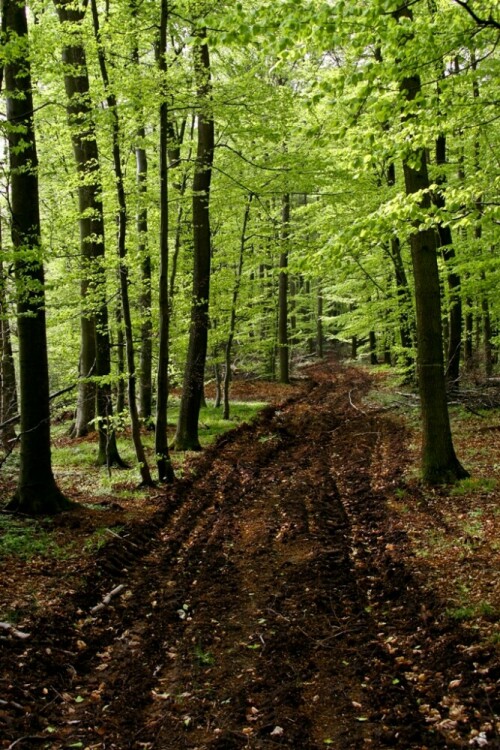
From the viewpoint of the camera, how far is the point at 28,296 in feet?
26.5

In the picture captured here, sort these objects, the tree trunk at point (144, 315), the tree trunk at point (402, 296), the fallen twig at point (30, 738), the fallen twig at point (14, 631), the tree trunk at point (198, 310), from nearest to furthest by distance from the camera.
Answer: the fallen twig at point (30, 738), the fallen twig at point (14, 631), the tree trunk at point (198, 310), the tree trunk at point (144, 315), the tree trunk at point (402, 296)

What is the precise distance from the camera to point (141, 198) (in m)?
11.8

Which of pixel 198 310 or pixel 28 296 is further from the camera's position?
pixel 198 310

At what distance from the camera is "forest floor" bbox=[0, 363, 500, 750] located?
4.11 metres

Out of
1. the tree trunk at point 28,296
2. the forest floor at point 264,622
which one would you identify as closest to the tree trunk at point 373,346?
the forest floor at point 264,622

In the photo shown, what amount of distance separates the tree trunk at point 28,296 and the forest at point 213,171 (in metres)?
0.03

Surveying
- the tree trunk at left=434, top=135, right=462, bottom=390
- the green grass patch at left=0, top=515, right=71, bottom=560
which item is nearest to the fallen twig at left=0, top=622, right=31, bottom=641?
the green grass patch at left=0, top=515, right=71, bottom=560

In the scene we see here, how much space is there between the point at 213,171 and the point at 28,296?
795 centimetres

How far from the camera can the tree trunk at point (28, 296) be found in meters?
7.96

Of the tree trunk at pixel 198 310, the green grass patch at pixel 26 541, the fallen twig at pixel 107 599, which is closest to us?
the fallen twig at pixel 107 599

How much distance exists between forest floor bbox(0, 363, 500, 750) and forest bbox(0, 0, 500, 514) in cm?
183

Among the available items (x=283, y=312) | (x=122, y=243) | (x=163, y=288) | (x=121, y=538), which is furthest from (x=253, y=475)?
(x=283, y=312)

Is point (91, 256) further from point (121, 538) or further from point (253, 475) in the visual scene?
point (121, 538)

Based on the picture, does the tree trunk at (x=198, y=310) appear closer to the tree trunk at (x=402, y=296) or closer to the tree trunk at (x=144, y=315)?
the tree trunk at (x=144, y=315)
